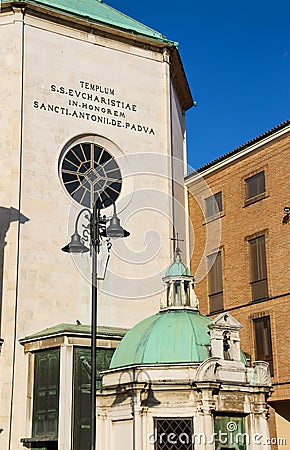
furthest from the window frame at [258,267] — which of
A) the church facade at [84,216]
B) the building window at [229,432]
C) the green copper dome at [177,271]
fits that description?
the building window at [229,432]

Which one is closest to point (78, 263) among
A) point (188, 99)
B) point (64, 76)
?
point (64, 76)

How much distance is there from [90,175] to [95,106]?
291 centimetres

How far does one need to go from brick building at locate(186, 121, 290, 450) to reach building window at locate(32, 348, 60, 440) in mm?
8889

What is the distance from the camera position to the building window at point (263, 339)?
2816 cm

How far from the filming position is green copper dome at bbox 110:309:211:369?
18859 mm

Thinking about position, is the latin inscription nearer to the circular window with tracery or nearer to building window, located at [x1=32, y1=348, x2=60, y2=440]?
the circular window with tracery

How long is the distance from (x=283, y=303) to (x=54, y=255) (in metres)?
9.07

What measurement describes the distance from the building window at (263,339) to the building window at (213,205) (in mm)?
5960

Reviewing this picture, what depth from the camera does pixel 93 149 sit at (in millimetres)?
29453

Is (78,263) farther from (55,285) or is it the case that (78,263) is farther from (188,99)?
(188,99)

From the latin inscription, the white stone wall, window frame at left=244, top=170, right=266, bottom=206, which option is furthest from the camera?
window frame at left=244, top=170, right=266, bottom=206

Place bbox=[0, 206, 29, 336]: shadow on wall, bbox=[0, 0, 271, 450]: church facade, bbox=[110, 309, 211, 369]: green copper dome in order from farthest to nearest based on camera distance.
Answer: bbox=[0, 206, 29, 336]: shadow on wall < bbox=[0, 0, 271, 450]: church facade < bbox=[110, 309, 211, 369]: green copper dome

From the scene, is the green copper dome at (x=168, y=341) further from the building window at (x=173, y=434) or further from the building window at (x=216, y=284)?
the building window at (x=216, y=284)

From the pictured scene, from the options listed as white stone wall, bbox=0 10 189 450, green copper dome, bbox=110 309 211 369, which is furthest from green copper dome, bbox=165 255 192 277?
white stone wall, bbox=0 10 189 450
